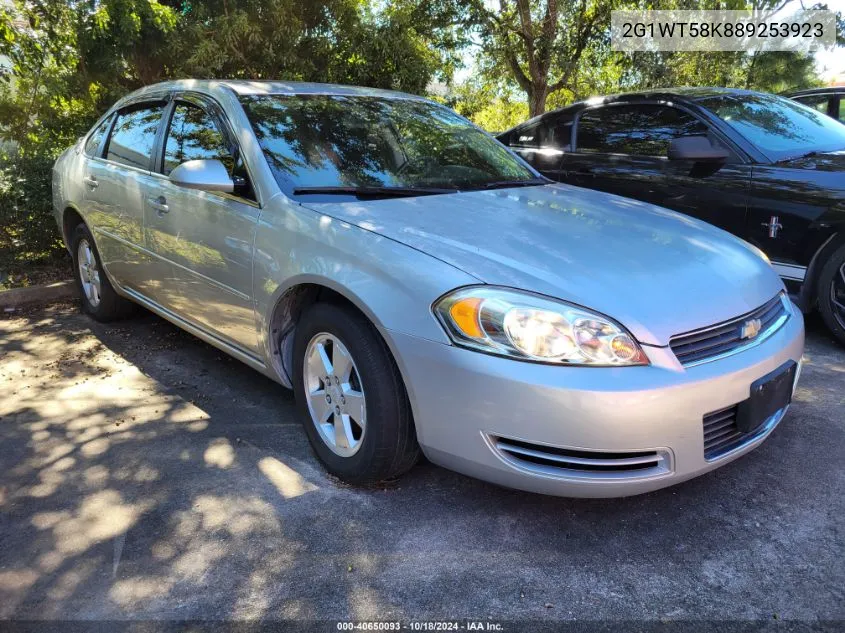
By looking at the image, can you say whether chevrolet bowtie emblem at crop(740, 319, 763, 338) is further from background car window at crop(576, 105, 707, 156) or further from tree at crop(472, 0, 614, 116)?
tree at crop(472, 0, 614, 116)

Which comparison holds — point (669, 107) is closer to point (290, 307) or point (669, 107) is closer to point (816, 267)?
point (816, 267)

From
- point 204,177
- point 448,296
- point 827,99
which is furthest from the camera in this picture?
point 827,99

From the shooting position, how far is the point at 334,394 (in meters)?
2.73

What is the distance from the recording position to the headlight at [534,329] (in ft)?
7.06

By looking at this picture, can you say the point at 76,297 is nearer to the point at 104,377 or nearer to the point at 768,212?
the point at 104,377

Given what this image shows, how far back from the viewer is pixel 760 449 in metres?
2.93

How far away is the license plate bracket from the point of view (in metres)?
2.33

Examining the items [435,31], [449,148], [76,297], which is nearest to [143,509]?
[449,148]

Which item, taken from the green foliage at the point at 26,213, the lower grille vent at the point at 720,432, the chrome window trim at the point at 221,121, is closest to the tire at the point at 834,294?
the lower grille vent at the point at 720,432

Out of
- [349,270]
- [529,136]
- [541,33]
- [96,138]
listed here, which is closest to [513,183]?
[349,270]

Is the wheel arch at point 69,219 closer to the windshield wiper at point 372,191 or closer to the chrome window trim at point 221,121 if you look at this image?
the chrome window trim at point 221,121

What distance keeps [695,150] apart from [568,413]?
2930 mm

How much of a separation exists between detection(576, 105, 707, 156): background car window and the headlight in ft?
10.1

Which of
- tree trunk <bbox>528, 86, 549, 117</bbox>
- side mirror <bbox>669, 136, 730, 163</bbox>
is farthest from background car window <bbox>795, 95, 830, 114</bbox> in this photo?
tree trunk <bbox>528, 86, 549, 117</bbox>
